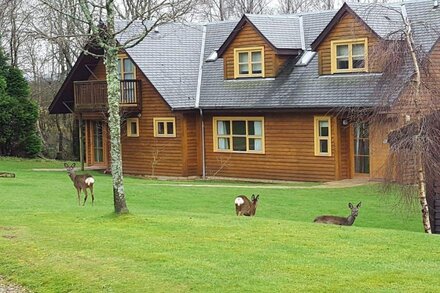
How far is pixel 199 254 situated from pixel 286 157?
19714mm

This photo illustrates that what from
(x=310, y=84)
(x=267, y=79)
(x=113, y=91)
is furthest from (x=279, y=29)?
(x=113, y=91)

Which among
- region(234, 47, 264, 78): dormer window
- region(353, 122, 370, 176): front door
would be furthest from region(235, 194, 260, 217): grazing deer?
region(234, 47, 264, 78): dormer window

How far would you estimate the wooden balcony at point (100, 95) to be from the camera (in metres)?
35.5

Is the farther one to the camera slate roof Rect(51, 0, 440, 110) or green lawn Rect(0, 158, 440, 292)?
slate roof Rect(51, 0, 440, 110)

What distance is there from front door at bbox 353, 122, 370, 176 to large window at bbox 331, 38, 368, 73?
2300 millimetres

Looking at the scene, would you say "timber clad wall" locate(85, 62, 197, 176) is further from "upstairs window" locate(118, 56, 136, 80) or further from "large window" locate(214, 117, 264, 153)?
"large window" locate(214, 117, 264, 153)

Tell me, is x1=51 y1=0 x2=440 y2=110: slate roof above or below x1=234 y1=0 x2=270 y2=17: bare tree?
below

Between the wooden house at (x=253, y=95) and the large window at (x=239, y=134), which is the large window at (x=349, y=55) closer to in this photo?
the wooden house at (x=253, y=95)

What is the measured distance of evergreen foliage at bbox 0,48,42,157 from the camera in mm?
43156

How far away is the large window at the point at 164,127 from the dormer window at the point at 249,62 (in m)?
3.50

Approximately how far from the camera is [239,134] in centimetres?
3331

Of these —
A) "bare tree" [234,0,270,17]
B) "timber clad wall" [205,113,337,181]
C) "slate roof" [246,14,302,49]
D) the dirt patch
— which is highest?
"bare tree" [234,0,270,17]

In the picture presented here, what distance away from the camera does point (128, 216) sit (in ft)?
52.2

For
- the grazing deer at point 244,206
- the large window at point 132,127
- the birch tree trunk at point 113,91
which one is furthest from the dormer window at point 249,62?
the birch tree trunk at point 113,91
